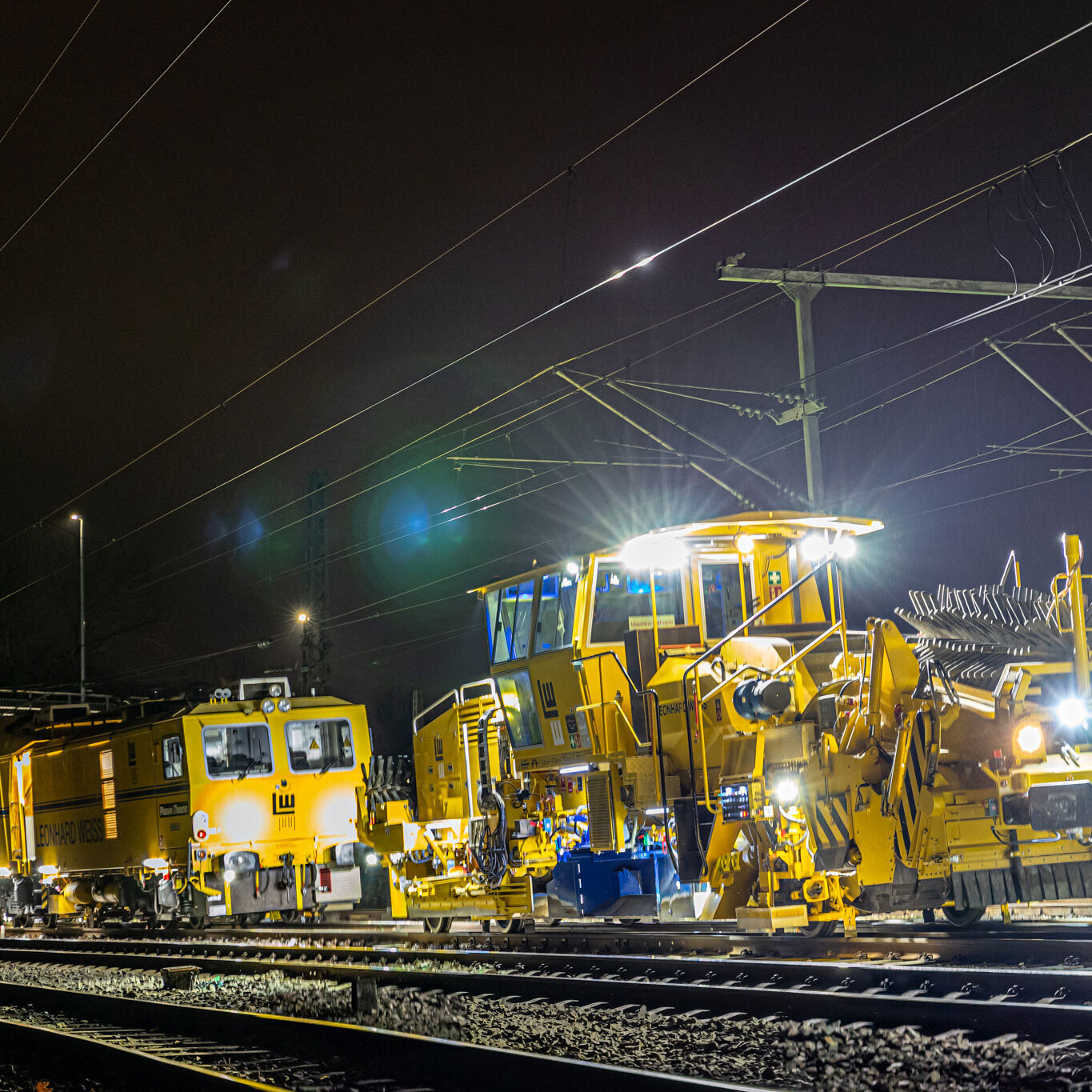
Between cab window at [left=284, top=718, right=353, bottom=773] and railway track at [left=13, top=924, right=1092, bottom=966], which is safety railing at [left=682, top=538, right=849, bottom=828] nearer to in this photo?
railway track at [left=13, top=924, right=1092, bottom=966]

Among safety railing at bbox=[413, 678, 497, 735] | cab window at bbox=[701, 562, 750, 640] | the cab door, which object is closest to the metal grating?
cab window at bbox=[701, 562, 750, 640]

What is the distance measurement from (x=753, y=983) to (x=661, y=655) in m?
3.70

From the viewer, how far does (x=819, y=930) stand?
10633 mm

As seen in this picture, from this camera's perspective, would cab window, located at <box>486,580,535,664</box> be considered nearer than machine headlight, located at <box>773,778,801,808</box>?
No

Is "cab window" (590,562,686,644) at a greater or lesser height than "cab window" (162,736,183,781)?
greater

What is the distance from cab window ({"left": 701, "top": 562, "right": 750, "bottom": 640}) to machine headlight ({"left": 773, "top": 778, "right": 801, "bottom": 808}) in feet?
6.68

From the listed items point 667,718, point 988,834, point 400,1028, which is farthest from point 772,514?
point 400,1028

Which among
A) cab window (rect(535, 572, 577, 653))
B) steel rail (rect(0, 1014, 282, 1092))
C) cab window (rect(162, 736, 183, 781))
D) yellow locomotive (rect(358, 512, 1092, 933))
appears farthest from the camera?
cab window (rect(162, 736, 183, 781))

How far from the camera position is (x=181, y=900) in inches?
746

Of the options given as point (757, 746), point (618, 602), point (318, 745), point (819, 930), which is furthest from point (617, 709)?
point (318, 745)

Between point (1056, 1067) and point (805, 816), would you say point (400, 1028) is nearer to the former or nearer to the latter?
point (805, 816)

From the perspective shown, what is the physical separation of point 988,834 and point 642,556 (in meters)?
4.16

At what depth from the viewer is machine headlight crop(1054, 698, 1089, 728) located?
9.65 meters

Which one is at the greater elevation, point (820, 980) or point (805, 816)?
point (805, 816)
